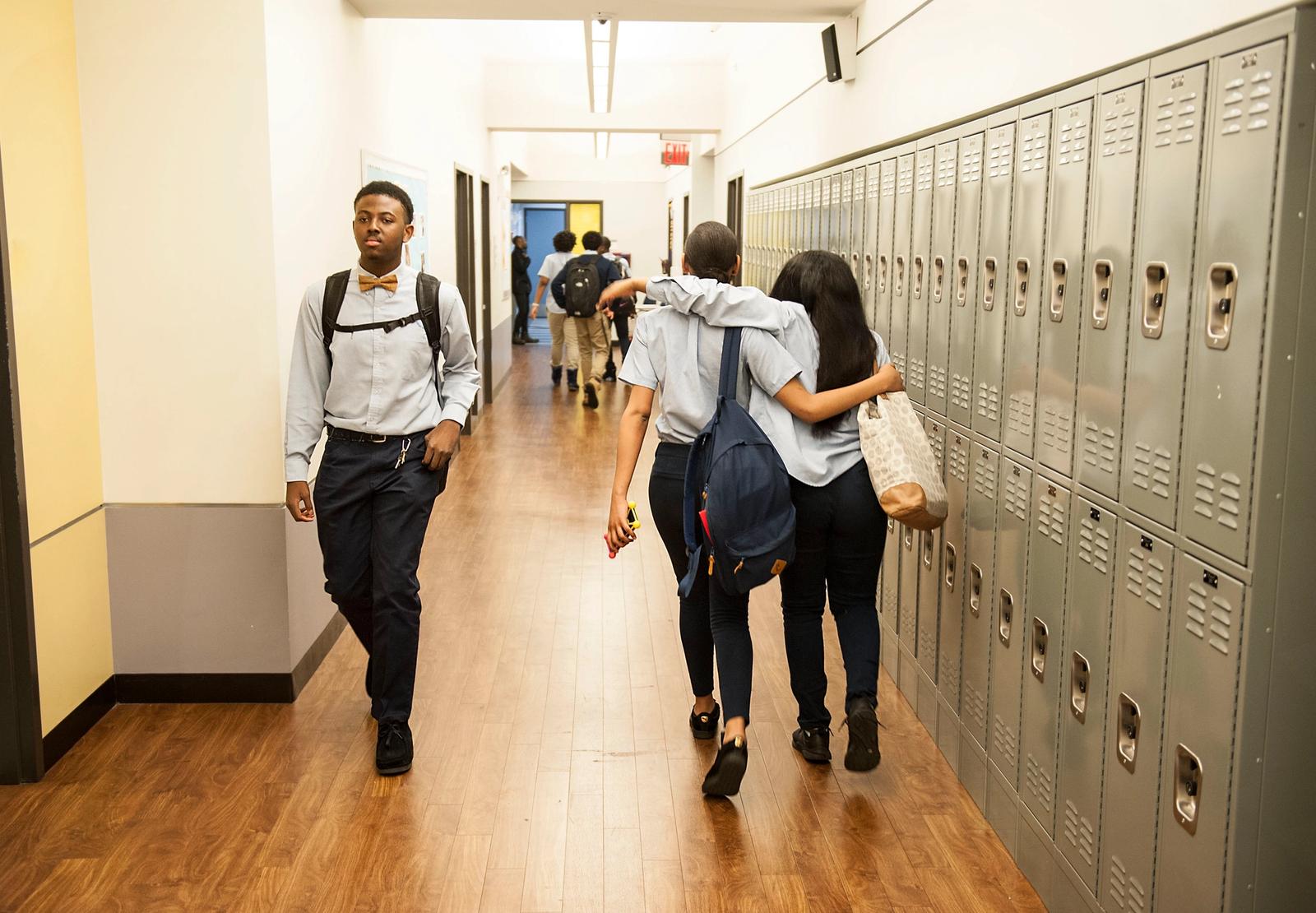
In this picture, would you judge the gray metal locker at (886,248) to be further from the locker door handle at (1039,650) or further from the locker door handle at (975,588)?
the locker door handle at (1039,650)

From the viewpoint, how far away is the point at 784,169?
745 centimetres

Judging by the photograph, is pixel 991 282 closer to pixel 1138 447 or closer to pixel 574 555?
pixel 1138 447

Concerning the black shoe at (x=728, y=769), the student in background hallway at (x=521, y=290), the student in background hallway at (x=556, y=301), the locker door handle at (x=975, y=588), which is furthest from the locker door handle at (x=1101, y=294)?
the student in background hallway at (x=521, y=290)

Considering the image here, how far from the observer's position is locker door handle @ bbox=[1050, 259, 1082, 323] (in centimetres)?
274

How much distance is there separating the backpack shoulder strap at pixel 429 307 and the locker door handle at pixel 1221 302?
7.09ft

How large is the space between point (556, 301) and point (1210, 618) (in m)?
10.0

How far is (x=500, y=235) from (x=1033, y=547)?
39.4 ft

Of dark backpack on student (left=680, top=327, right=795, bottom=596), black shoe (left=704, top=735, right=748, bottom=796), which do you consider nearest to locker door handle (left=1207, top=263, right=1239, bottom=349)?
dark backpack on student (left=680, top=327, right=795, bottom=596)

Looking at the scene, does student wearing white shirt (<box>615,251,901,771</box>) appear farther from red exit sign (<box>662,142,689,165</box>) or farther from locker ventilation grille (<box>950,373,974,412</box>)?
red exit sign (<box>662,142,689,165</box>)

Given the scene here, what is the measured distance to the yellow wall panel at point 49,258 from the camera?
344 centimetres

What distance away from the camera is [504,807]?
3.35m

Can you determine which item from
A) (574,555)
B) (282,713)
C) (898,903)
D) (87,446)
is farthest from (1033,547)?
(574,555)

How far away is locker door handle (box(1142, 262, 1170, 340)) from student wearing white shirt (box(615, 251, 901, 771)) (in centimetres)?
105

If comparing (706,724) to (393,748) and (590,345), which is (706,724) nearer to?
(393,748)
